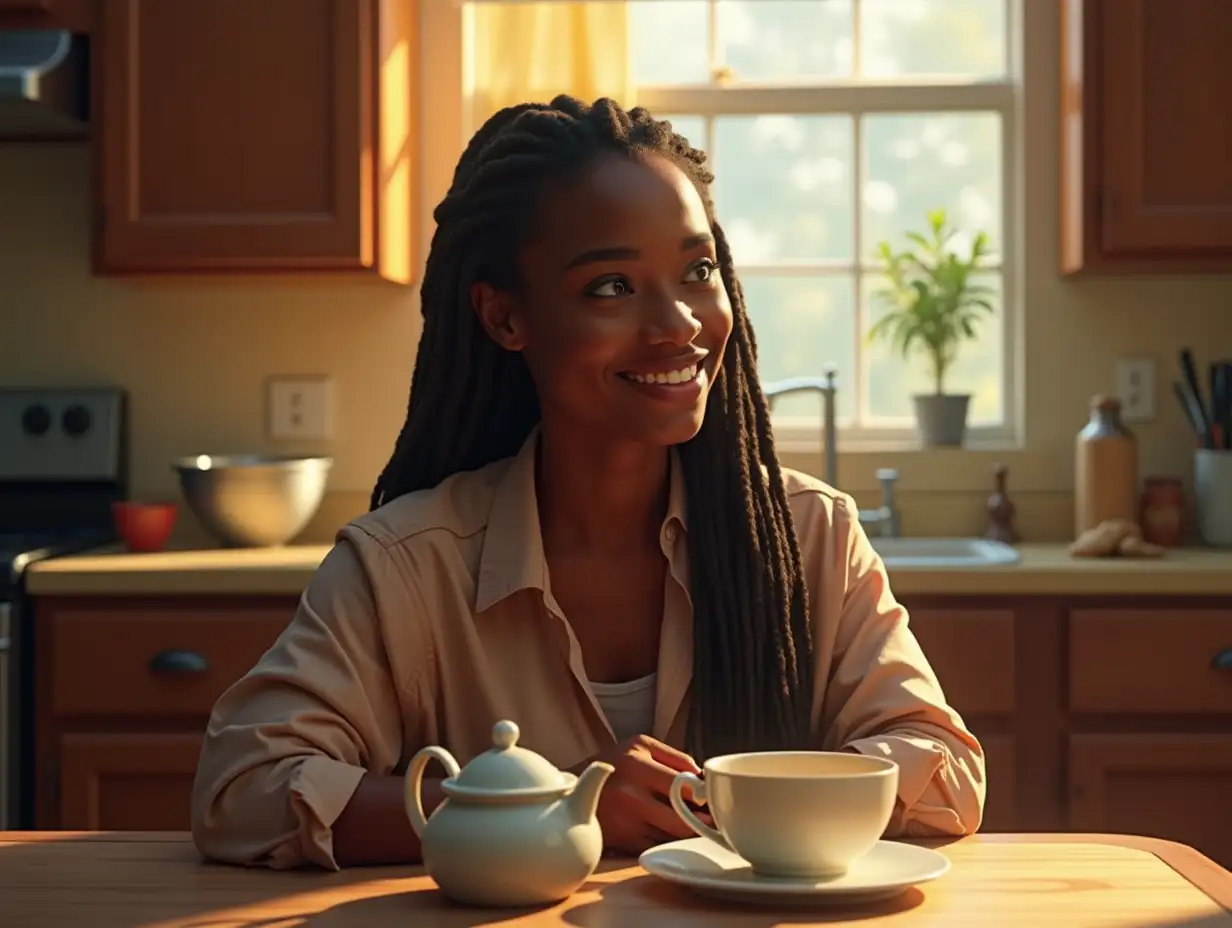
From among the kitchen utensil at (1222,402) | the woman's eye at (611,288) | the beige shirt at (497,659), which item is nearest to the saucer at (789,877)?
the beige shirt at (497,659)

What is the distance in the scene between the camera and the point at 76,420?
3523 mm

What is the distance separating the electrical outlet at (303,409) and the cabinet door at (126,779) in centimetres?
83

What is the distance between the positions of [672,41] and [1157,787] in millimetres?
1792

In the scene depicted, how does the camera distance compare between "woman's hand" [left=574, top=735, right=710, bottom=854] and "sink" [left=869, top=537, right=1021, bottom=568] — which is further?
"sink" [left=869, top=537, right=1021, bottom=568]

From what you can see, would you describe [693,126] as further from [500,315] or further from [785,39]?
[500,315]

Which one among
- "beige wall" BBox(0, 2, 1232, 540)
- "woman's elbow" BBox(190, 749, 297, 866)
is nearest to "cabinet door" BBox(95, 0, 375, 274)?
"beige wall" BBox(0, 2, 1232, 540)

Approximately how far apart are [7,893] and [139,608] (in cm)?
173

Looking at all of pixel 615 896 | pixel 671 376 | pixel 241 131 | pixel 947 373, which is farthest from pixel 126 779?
pixel 615 896

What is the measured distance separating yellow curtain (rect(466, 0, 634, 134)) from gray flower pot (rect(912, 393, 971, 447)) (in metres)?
0.84

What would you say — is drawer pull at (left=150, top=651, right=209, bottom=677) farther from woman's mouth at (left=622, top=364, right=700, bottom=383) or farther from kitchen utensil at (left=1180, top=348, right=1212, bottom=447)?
kitchen utensil at (left=1180, top=348, right=1212, bottom=447)

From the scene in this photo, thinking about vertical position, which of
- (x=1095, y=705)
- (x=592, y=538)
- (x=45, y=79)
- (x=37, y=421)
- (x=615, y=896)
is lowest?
(x=1095, y=705)

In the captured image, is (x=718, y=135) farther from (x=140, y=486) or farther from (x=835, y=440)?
(x=140, y=486)

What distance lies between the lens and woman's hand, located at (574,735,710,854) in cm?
133

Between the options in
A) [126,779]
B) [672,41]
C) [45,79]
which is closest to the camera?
[126,779]
